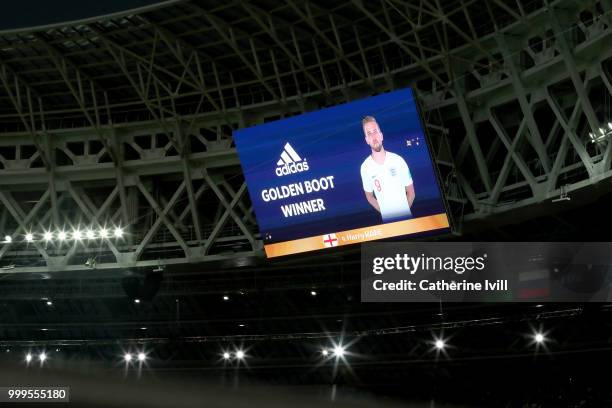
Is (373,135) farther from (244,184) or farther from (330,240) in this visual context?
(244,184)

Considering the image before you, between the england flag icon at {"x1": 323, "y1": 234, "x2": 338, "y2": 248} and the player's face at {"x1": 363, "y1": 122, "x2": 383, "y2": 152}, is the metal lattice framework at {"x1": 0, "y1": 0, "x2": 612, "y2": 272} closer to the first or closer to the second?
the player's face at {"x1": 363, "y1": 122, "x2": 383, "y2": 152}

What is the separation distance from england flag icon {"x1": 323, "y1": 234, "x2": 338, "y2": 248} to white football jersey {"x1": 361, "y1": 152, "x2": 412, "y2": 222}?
208cm

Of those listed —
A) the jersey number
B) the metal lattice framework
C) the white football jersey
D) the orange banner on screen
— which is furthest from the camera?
the jersey number

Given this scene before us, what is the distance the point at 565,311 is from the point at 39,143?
77.0ft

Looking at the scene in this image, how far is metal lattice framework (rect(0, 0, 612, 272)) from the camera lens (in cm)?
2323

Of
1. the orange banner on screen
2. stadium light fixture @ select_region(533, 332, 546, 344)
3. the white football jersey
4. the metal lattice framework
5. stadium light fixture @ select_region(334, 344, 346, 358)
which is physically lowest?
stadium light fixture @ select_region(533, 332, 546, 344)

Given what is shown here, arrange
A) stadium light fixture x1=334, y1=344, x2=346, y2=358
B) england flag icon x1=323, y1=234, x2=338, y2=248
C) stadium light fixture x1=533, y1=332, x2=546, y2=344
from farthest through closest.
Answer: stadium light fixture x1=334, y1=344, x2=346, y2=358, stadium light fixture x1=533, y1=332, x2=546, y2=344, england flag icon x1=323, y1=234, x2=338, y2=248

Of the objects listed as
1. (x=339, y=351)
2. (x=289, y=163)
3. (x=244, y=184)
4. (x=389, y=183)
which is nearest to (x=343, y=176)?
(x=389, y=183)

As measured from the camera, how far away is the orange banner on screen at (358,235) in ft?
77.0

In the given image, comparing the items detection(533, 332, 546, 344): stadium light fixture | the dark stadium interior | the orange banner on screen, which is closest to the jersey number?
the orange banner on screen

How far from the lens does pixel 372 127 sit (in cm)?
2403

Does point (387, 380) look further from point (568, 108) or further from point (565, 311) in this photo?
point (568, 108)

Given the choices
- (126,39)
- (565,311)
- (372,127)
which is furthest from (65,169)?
(565,311)

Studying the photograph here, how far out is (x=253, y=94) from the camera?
30.2 m
